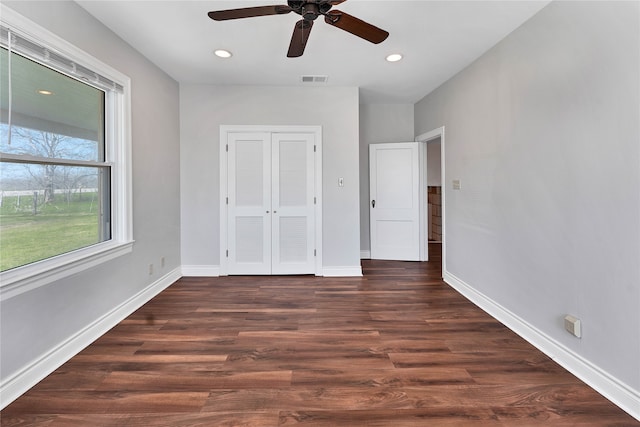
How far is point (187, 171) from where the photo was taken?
4098mm

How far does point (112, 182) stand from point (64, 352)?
1411 mm

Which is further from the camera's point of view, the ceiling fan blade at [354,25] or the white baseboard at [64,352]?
the ceiling fan blade at [354,25]

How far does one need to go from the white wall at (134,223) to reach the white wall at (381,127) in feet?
9.29

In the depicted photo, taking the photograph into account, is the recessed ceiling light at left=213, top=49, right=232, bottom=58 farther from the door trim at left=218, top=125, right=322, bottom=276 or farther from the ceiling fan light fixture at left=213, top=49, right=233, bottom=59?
the door trim at left=218, top=125, right=322, bottom=276

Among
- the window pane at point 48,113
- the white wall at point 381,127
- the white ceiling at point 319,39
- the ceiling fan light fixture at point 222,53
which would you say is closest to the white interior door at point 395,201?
the white wall at point 381,127

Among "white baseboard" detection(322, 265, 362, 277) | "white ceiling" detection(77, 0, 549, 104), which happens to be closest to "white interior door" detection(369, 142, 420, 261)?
"white baseboard" detection(322, 265, 362, 277)

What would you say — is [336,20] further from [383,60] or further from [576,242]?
[576,242]

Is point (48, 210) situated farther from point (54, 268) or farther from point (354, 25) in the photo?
point (354, 25)

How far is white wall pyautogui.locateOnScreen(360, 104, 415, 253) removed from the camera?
16.7 feet

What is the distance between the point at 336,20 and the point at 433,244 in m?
5.28

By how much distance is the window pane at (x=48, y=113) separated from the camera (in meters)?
1.85

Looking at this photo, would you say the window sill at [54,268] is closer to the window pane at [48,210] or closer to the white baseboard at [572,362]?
the window pane at [48,210]

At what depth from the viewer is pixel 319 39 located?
2824 mm

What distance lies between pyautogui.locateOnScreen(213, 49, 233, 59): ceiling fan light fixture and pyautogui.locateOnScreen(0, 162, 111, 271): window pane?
5.01 feet
